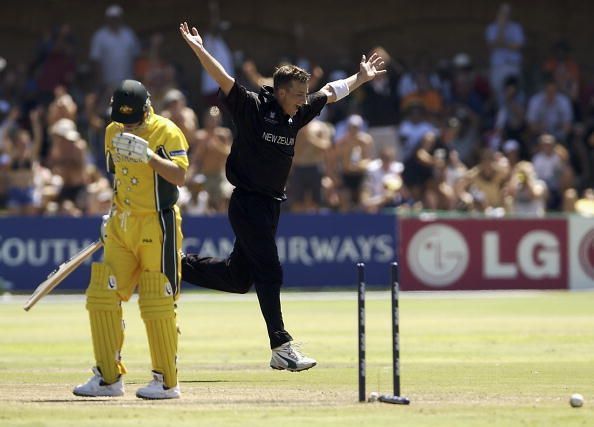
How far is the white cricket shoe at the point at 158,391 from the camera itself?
9.73 meters

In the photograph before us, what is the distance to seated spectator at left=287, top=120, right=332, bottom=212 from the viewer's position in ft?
78.1

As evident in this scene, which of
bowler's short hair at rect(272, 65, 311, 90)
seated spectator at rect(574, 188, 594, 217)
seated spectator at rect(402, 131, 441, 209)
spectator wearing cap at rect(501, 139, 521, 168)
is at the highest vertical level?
spectator wearing cap at rect(501, 139, 521, 168)

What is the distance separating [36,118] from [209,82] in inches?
160

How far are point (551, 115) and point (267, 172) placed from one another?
56.9ft

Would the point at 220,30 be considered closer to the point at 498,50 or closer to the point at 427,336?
the point at 498,50

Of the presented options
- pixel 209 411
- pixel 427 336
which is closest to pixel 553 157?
pixel 427 336

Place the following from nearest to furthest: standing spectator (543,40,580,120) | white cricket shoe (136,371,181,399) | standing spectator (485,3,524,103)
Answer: white cricket shoe (136,371,181,399)
standing spectator (543,40,580,120)
standing spectator (485,3,524,103)

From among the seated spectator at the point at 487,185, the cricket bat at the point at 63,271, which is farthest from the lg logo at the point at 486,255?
the cricket bat at the point at 63,271

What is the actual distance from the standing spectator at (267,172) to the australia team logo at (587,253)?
44.4 feet

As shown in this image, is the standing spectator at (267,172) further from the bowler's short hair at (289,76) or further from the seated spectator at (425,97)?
the seated spectator at (425,97)

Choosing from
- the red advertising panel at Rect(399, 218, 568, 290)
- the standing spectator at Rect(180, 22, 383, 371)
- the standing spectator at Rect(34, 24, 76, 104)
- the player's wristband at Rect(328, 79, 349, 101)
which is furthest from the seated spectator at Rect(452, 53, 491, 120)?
the standing spectator at Rect(180, 22, 383, 371)

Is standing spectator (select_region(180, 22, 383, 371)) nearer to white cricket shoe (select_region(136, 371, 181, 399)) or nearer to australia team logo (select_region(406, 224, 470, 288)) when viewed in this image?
white cricket shoe (select_region(136, 371, 181, 399))

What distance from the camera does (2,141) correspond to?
81.8 feet

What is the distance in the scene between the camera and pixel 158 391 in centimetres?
974
